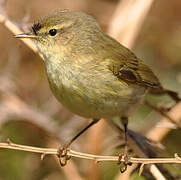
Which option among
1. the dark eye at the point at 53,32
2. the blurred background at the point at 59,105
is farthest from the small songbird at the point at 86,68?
the blurred background at the point at 59,105

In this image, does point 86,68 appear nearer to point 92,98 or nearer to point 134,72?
point 92,98

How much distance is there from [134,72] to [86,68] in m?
0.58

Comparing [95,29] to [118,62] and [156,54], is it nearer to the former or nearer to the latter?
[118,62]

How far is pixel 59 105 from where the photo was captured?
483cm

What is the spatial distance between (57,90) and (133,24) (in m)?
1.31

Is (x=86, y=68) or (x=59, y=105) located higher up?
(x=86, y=68)

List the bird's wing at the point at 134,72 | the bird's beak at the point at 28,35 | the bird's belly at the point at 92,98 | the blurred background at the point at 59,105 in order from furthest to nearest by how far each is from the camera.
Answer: the blurred background at the point at 59,105, the bird's wing at the point at 134,72, the bird's beak at the point at 28,35, the bird's belly at the point at 92,98

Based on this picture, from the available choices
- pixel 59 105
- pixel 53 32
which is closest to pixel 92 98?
pixel 53 32

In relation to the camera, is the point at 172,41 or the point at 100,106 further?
the point at 172,41

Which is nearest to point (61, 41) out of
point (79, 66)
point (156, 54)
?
point (79, 66)

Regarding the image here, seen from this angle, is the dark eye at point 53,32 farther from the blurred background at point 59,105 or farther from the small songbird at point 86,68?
the blurred background at point 59,105

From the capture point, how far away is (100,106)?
282 cm

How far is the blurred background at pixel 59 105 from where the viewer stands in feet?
12.5

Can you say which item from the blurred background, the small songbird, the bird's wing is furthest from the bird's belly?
the blurred background
